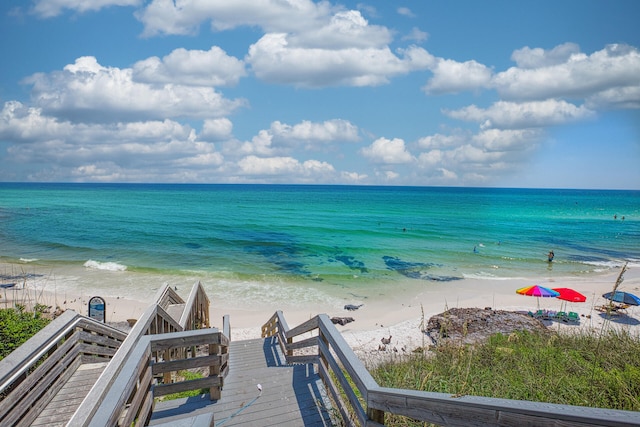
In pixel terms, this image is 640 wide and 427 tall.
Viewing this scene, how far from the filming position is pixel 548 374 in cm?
539

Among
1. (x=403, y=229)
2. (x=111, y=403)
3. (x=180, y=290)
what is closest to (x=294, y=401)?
(x=111, y=403)

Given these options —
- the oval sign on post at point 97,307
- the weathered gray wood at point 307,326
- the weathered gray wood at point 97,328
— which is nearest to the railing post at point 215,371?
the weathered gray wood at point 307,326

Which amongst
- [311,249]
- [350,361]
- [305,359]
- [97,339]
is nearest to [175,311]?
[97,339]

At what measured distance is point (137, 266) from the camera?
83.8 feet

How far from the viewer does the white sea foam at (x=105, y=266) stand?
80.6ft

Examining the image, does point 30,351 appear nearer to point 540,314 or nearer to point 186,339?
point 186,339

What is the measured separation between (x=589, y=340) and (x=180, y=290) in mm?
18970

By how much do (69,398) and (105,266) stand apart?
23.6 meters

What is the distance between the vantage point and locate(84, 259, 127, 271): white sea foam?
2456cm

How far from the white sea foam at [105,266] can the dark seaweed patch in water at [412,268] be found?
63.5ft

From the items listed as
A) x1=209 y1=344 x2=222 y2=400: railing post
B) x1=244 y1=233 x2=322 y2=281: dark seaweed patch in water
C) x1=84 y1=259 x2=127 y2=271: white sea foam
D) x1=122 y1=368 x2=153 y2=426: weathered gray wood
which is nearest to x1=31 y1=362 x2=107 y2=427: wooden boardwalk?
x1=122 y1=368 x2=153 y2=426: weathered gray wood

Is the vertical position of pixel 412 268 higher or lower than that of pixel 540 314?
lower

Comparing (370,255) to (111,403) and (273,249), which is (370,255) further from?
(111,403)

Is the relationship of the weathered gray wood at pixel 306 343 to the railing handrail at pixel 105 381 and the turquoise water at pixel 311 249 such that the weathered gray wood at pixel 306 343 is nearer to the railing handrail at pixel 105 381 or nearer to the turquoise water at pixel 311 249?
the railing handrail at pixel 105 381
